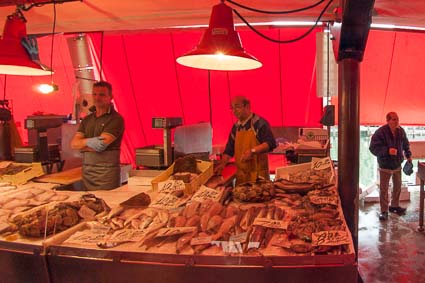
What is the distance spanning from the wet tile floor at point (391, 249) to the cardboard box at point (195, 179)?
1.97 m

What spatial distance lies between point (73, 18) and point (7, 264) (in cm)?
241

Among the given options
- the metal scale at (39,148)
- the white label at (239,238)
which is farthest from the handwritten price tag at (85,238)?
the metal scale at (39,148)

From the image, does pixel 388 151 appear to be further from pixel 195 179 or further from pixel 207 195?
pixel 207 195

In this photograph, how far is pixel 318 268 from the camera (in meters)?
1.15

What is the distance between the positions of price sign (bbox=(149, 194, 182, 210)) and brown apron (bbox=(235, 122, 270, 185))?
53.0 inches

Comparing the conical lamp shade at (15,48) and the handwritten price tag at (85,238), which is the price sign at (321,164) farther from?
the conical lamp shade at (15,48)

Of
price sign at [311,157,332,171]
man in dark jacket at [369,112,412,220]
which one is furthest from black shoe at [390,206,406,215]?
price sign at [311,157,332,171]

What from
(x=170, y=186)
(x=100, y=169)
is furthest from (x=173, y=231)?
(x=100, y=169)

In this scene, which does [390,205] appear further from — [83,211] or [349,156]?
[83,211]

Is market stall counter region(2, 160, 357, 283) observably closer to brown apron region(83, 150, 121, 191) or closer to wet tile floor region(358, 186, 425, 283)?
brown apron region(83, 150, 121, 191)

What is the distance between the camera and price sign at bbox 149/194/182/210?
170 centimetres

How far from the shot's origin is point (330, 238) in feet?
4.05

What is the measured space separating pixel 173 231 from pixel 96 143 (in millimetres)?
1430

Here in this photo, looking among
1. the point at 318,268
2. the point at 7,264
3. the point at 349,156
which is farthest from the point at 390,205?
the point at 7,264
